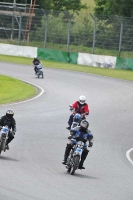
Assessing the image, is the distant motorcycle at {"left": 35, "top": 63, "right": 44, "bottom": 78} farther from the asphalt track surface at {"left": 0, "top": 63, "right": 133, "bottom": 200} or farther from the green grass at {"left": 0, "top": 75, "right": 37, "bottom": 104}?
the green grass at {"left": 0, "top": 75, "right": 37, "bottom": 104}

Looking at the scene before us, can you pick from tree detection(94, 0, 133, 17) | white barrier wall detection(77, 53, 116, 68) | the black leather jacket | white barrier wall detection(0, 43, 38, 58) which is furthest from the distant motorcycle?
tree detection(94, 0, 133, 17)

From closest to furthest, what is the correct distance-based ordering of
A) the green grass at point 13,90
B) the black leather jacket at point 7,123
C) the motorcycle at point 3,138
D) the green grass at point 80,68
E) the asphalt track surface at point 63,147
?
the asphalt track surface at point 63,147 → the motorcycle at point 3,138 → the black leather jacket at point 7,123 → the green grass at point 13,90 → the green grass at point 80,68

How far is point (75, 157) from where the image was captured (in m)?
14.4

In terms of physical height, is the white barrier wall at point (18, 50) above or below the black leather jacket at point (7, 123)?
below

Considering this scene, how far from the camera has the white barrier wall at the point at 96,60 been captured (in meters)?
47.2

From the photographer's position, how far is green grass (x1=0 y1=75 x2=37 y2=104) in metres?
30.3

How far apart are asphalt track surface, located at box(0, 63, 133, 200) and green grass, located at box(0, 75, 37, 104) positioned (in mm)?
850

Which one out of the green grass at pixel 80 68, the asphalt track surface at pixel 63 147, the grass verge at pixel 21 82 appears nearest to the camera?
the asphalt track surface at pixel 63 147

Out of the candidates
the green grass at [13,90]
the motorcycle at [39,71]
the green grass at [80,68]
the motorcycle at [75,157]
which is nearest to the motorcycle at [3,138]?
the motorcycle at [75,157]

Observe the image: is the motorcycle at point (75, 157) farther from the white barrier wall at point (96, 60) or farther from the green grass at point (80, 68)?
the white barrier wall at point (96, 60)

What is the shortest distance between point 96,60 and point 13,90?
1573 cm

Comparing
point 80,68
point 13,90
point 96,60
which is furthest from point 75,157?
point 96,60

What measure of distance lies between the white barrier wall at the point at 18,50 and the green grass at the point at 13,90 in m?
12.8

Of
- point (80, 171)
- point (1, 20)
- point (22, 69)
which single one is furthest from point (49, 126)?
point (1, 20)
